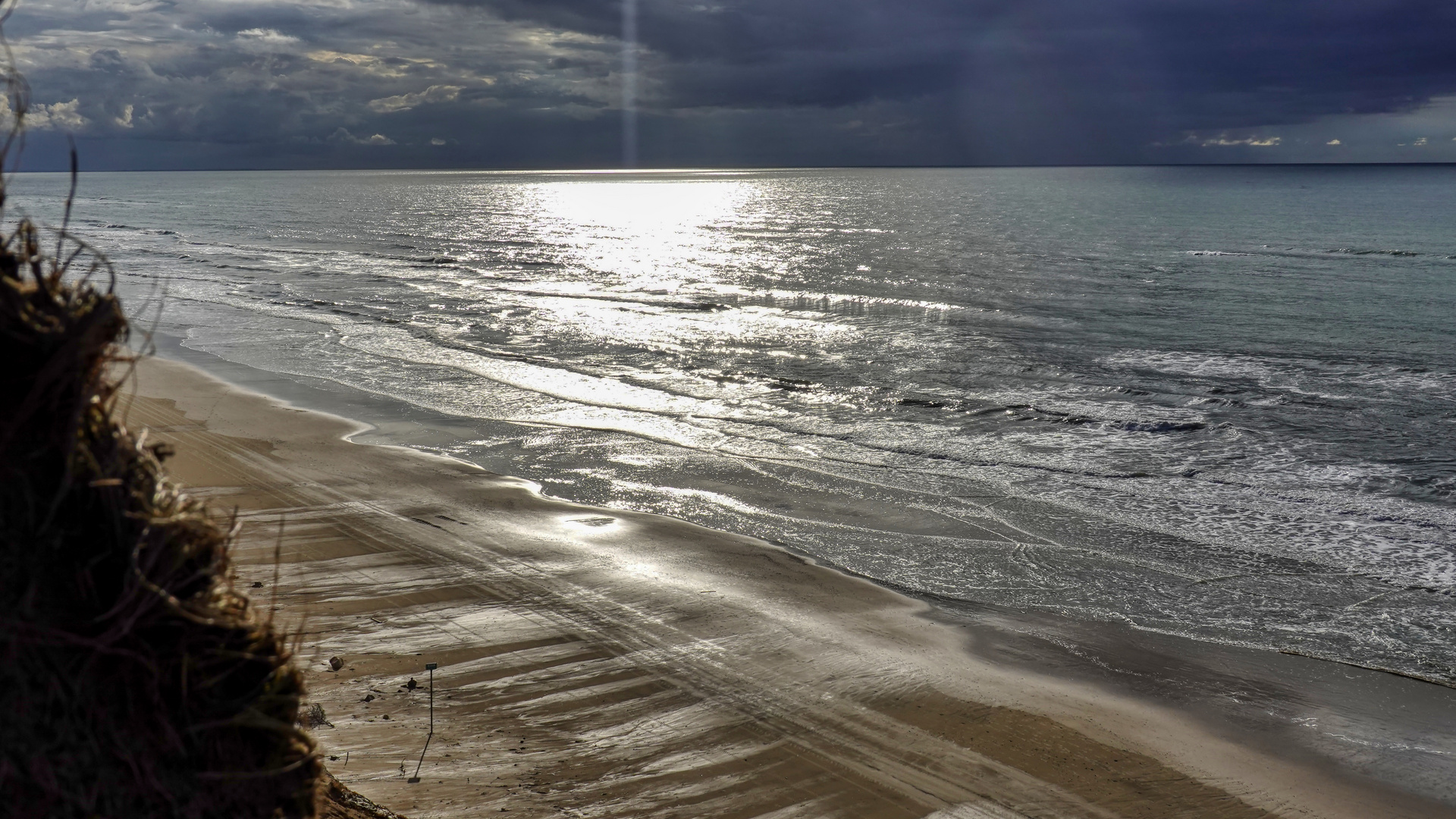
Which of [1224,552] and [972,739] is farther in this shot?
[1224,552]

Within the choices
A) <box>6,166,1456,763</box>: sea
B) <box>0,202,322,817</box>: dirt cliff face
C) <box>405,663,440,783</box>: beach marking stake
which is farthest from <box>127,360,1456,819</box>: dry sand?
<box>0,202,322,817</box>: dirt cliff face

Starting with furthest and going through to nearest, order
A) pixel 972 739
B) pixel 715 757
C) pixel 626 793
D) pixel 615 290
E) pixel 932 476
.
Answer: pixel 615 290 → pixel 932 476 → pixel 972 739 → pixel 715 757 → pixel 626 793

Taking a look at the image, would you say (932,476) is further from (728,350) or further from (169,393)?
(169,393)

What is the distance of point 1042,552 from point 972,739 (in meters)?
5.17

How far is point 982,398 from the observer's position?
829 inches

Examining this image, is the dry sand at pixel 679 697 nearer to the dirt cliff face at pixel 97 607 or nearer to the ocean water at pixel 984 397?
the ocean water at pixel 984 397

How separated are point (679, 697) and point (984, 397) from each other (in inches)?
600

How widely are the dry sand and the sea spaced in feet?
5.93

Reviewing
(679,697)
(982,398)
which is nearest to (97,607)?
(679,697)

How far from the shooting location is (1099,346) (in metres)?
27.2

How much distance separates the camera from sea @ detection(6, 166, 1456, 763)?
37.4 ft

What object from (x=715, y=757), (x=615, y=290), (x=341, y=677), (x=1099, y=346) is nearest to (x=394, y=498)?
(x=341, y=677)

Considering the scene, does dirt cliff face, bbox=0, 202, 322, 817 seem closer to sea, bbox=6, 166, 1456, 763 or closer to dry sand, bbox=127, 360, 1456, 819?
sea, bbox=6, 166, 1456, 763

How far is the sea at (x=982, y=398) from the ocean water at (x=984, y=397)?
0.09 m
